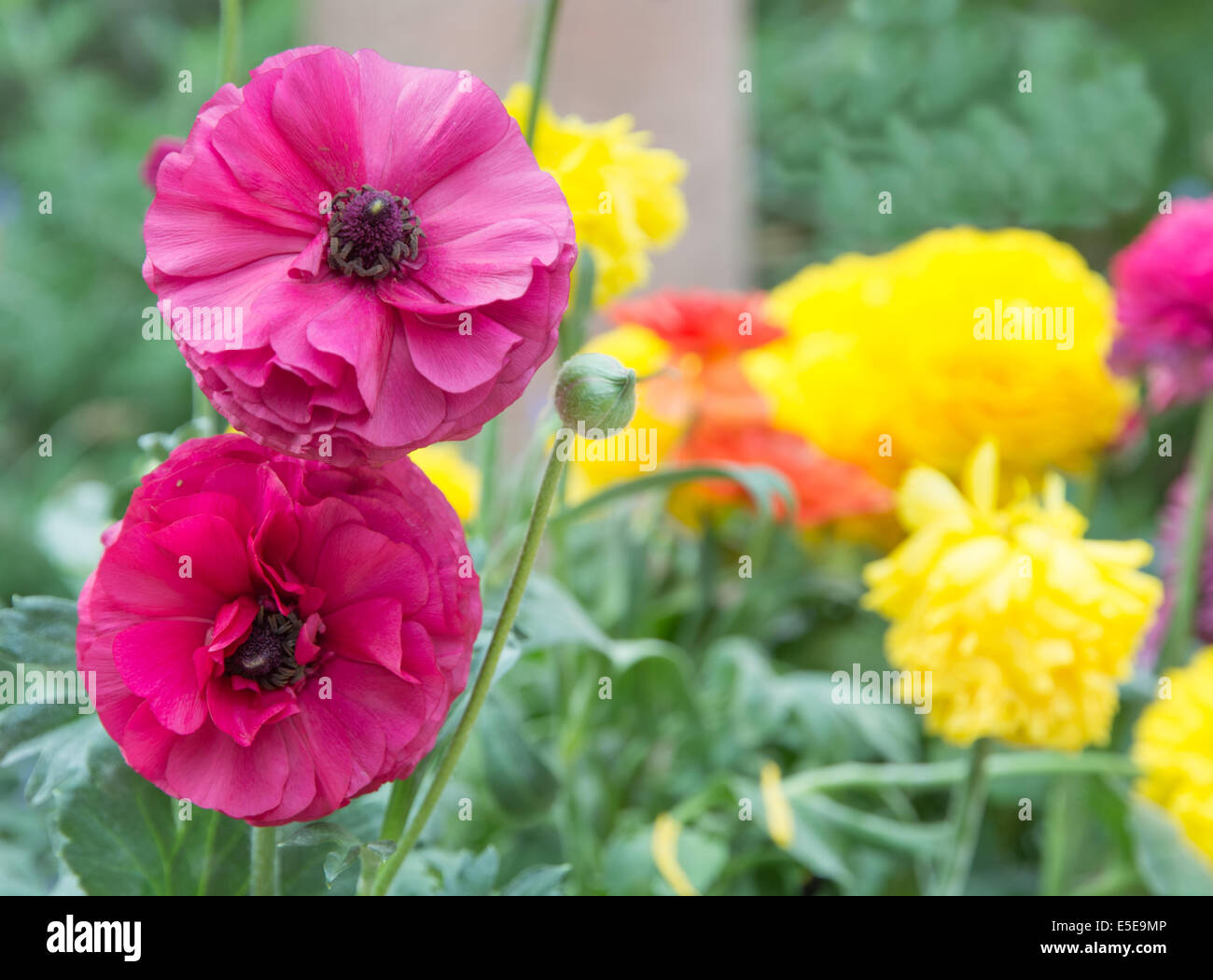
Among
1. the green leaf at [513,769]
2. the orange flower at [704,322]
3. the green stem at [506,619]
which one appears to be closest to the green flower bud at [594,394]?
the green stem at [506,619]

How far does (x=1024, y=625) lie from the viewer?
0.92 ft

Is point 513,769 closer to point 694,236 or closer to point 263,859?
point 263,859

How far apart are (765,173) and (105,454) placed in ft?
2.09

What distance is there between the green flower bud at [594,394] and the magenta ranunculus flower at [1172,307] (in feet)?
0.94

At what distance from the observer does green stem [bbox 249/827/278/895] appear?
189 mm

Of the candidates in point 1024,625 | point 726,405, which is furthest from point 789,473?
point 1024,625

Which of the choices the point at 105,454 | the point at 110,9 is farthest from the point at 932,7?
the point at 110,9

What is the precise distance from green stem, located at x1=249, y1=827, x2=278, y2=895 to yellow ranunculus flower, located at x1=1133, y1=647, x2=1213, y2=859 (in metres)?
0.27

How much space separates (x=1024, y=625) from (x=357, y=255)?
198 mm

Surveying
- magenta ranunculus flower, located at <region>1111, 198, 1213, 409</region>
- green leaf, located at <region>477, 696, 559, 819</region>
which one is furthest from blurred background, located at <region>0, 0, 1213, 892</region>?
magenta ranunculus flower, located at <region>1111, 198, 1213, 409</region>

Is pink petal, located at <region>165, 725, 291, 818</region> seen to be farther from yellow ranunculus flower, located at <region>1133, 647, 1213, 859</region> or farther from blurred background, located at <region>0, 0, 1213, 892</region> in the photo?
yellow ranunculus flower, located at <region>1133, 647, 1213, 859</region>

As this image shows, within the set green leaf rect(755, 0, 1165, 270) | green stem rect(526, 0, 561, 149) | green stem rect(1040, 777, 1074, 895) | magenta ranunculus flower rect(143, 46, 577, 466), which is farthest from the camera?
green leaf rect(755, 0, 1165, 270)

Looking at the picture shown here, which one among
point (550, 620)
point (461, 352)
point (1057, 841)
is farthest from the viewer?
point (1057, 841)

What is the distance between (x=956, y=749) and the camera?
1.39ft
